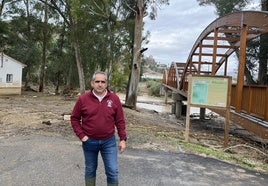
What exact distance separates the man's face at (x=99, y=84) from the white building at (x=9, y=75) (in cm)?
2755

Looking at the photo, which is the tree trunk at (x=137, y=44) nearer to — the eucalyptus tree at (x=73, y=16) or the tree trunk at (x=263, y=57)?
the eucalyptus tree at (x=73, y=16)

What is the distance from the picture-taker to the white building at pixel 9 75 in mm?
30102

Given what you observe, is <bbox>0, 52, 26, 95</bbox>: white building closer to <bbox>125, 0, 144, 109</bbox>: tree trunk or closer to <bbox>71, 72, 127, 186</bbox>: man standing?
A: <bbox>125, 0, 144, 109</bbox>: tree trunk

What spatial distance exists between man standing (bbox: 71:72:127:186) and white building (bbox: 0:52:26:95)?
1082 inches

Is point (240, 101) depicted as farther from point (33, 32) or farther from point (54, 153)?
point (33, 32)

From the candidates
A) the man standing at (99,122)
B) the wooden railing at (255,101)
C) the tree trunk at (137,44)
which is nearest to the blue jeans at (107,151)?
the man standing at (99,122)

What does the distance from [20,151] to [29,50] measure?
31.2 meters

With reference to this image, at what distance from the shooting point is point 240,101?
13.1 meters

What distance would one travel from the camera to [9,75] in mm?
30984

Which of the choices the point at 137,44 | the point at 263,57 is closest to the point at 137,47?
the point at 137,44

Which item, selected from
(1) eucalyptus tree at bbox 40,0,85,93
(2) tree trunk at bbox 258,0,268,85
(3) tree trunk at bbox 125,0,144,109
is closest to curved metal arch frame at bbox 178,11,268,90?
(2) tree trunk at bbox 258,0,268,85

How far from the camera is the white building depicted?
3010 centimetres

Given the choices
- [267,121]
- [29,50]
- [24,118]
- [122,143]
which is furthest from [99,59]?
[122,143]

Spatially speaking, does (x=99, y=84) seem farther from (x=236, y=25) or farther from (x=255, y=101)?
(x=236, y=25)
